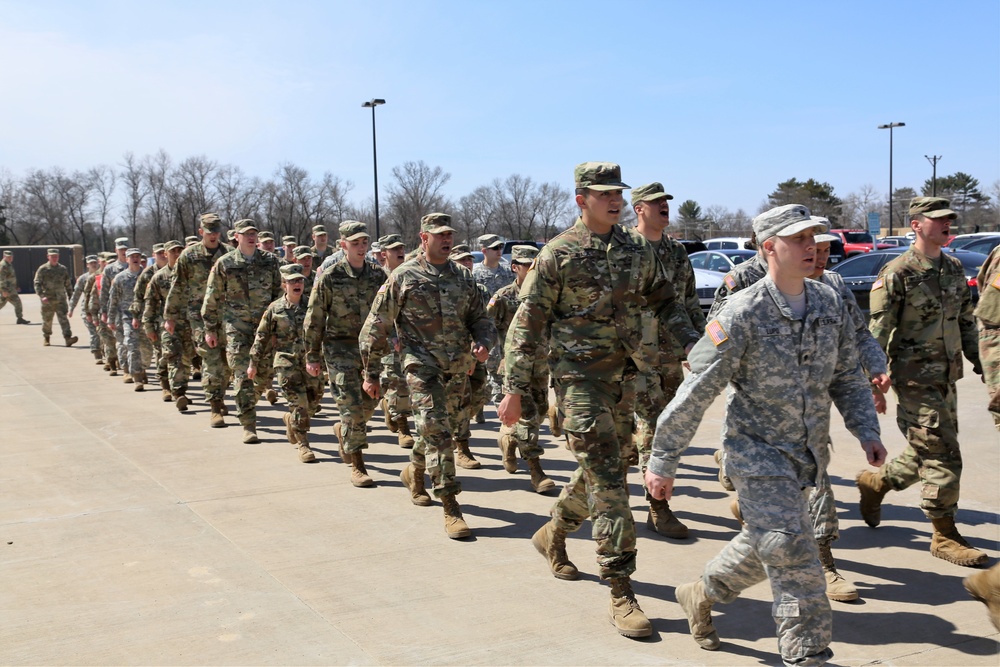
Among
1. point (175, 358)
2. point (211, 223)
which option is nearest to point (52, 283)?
point (175, 358)

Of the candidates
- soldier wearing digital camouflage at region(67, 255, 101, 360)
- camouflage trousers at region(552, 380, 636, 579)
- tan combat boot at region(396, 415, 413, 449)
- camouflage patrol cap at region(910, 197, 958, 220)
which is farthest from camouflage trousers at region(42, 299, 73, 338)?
camouflage patrol cap at region(910, 197, 958, 220)

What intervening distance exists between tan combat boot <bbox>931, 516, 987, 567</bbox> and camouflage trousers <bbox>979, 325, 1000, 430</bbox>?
894 mm

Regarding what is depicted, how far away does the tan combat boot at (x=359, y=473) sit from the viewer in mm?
8023

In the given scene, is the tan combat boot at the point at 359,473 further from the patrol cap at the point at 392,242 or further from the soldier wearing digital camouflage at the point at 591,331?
the soldier wearing digital camouflage at the point at 591,331

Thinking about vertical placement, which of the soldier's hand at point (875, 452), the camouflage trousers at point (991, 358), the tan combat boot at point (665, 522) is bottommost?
the tan combat boot at point (665, 522)

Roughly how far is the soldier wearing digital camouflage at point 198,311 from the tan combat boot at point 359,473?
3.23 m

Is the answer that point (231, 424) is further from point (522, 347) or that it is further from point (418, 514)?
point (522, 347)

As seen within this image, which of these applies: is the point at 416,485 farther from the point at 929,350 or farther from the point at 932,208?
the point at 932,208

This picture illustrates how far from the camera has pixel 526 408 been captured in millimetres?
7930

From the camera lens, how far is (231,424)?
1105cm

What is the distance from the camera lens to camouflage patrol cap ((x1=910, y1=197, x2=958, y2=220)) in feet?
19.6

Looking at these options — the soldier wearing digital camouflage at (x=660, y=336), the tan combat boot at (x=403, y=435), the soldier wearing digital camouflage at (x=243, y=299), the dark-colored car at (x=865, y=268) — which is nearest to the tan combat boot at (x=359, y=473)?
the tan combat boot at (x=403, y=435)

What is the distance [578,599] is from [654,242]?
268cm

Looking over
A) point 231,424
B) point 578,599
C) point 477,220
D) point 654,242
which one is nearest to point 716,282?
point 231,424
